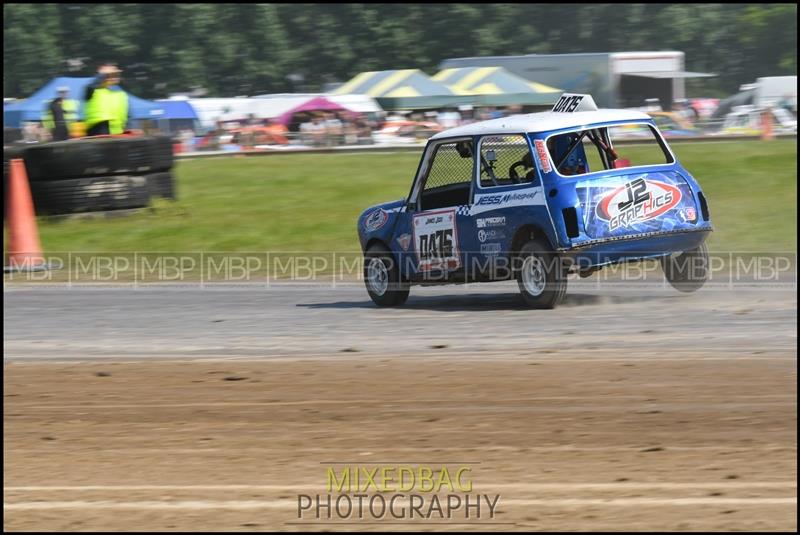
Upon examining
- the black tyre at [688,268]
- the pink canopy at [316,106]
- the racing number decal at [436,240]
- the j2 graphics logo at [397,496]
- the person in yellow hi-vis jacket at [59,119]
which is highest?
the person in yellow hi-vis jacket at [59,119]

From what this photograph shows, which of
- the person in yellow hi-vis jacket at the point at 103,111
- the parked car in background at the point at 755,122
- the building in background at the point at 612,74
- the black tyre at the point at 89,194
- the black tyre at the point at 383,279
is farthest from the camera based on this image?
the building in background at the point at 612,74

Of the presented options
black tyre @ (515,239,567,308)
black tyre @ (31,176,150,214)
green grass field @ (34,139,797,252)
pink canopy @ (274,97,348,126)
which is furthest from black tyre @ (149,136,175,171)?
pink canopy @ (274,97,348,126)

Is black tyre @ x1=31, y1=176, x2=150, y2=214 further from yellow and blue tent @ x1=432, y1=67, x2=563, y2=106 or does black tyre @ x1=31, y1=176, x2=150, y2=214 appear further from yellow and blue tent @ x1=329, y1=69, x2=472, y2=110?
yellow and blue tent @ x1=329, y1=69, x2=472, y2=110

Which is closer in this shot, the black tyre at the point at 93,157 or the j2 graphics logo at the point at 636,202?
the j2 graphics logo at the point at 636,202

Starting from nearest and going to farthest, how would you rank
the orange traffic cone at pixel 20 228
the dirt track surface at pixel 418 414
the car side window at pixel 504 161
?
the dirt track surface at pixel 418 414 → the car side window at pixel 504 161 → the orange traffic cone at pixel 20 228

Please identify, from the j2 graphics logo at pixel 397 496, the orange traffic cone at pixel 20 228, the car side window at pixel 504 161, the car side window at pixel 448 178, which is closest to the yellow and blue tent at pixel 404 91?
the orange traffic cone at pixel 20 228

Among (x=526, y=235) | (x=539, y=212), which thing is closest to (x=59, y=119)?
(x=526, y=235)

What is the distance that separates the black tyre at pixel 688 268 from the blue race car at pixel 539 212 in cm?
1

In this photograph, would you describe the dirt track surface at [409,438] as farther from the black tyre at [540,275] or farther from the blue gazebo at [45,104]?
the blue gazebo at [45,104]

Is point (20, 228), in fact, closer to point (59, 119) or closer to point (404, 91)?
point (59, 119)

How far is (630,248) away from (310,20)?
6826 cm

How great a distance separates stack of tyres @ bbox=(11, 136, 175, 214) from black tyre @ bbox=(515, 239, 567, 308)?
7742mm

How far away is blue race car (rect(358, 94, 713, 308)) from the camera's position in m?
9.84

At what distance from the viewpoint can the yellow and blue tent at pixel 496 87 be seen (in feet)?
133
